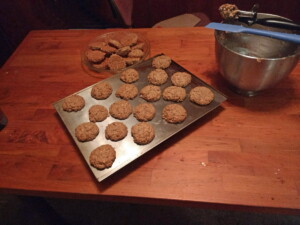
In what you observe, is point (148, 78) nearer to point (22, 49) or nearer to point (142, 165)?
point (142, 165)

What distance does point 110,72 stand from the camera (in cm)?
102

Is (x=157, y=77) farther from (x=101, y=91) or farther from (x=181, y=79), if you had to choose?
(x=101, y=91)

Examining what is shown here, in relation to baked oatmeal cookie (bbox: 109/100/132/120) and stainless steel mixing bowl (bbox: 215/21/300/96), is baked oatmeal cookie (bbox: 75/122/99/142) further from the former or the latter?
stainless steel mixing bowl (bbox: 215/21/300/96)

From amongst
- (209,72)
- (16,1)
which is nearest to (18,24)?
(16,1)

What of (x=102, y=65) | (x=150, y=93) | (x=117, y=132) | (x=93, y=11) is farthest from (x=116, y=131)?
(x=93, y=11)

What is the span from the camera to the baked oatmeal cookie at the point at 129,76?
93 centimetres

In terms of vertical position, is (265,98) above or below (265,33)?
below

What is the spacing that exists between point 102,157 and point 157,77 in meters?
0.41

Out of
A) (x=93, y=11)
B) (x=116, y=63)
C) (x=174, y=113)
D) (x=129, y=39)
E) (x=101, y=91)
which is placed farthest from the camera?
(x=93, y=11)

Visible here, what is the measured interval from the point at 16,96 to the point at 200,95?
0.77 metres

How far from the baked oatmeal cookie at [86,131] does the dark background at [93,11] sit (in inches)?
54.9

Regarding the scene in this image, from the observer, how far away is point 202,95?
0.83 m

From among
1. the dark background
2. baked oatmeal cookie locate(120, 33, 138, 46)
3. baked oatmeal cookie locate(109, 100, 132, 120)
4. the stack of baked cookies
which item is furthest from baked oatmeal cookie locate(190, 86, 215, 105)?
the dark background

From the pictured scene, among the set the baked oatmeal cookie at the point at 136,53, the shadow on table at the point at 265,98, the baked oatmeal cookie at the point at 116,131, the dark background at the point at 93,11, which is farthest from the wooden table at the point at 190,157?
the dark background at the point at 93,11
